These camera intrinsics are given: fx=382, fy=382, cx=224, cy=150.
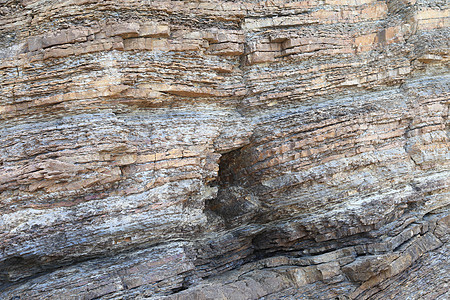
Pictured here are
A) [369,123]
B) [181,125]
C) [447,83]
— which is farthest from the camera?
[447,83]

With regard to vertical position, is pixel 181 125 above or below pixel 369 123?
above

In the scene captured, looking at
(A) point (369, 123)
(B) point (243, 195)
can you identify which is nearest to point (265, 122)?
(B) point (243, 195)

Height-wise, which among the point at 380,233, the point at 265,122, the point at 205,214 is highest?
the point at 265,122

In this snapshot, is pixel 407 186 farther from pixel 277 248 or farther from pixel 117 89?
pixel 117 89

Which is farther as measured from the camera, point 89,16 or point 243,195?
point 243,195

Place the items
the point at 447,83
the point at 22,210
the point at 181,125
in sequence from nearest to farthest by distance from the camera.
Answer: the point at 22,210 < the point at 181,125 < the point at 447,83

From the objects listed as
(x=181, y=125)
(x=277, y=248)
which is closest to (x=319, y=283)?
(x=277, y=248)

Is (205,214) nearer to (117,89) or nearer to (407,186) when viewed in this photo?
(117,89)
